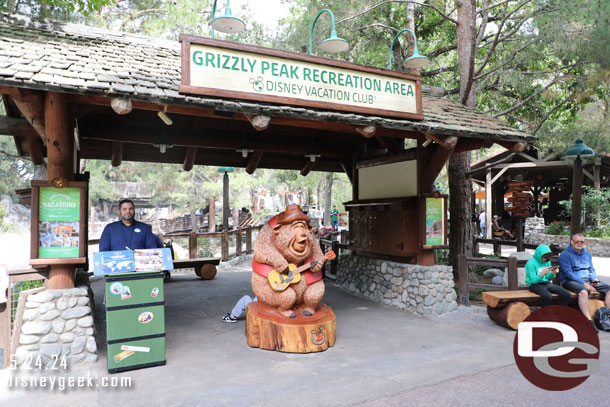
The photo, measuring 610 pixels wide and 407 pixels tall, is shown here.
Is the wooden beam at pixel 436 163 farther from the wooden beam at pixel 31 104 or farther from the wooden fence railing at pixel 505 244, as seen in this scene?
the wooden beam at pixel 31 104

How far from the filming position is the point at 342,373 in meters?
4.33

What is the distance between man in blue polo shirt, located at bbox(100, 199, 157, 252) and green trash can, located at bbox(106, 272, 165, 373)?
0.87 metres

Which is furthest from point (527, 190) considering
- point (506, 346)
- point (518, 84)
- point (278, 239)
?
point (278, 239)

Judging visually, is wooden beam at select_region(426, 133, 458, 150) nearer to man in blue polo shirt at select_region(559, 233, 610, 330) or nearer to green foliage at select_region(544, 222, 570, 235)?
man in blue polo shirt at select_region(559, 233, 610, 330)

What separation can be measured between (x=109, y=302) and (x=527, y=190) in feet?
25.7

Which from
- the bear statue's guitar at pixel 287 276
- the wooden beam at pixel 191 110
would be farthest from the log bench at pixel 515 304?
the wooden beam at pixel 191 110

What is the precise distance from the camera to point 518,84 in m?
9.11

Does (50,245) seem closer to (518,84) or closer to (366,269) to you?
(366,269)

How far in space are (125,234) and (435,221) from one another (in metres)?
4.82

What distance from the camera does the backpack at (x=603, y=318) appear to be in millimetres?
5840

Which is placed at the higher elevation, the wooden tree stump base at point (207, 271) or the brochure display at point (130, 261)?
the brochure display at point (130, 261)

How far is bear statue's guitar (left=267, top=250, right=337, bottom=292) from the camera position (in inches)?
202

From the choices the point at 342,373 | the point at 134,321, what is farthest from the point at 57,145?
the point at 342,373

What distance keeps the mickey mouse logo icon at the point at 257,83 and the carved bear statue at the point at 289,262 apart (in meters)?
1.51
